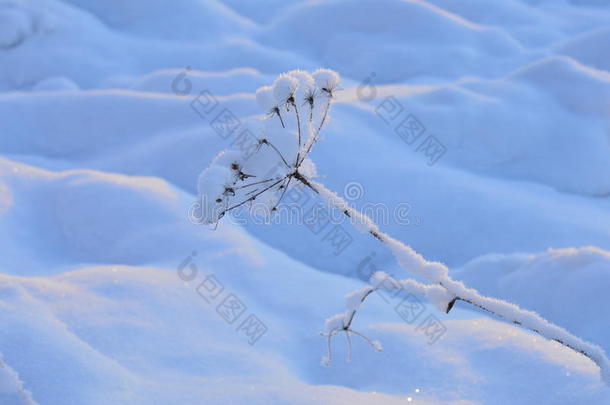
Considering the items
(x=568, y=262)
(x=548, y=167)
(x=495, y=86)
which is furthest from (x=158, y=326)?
(x=495, y=86)

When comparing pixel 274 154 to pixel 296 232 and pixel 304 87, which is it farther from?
pixel 296 232

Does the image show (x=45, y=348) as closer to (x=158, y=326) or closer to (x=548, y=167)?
(x=158, y=326)

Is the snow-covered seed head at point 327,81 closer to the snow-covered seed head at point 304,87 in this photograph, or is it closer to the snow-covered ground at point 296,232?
the snow-covered seed head at point 304,87

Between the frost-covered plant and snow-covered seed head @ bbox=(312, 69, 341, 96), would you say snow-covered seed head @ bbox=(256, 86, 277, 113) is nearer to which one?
the frost-covered plant

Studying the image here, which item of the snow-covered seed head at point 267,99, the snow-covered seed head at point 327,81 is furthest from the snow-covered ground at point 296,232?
the snow-covered seed head at point 327,81

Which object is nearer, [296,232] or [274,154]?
[274,154]

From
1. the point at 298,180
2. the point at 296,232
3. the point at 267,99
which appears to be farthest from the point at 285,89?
the point at 296,232

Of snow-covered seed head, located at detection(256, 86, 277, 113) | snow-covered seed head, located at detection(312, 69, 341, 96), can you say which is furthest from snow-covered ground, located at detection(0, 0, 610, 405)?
snow-covered seed head, located at detection(312, 69, 341, 96)
